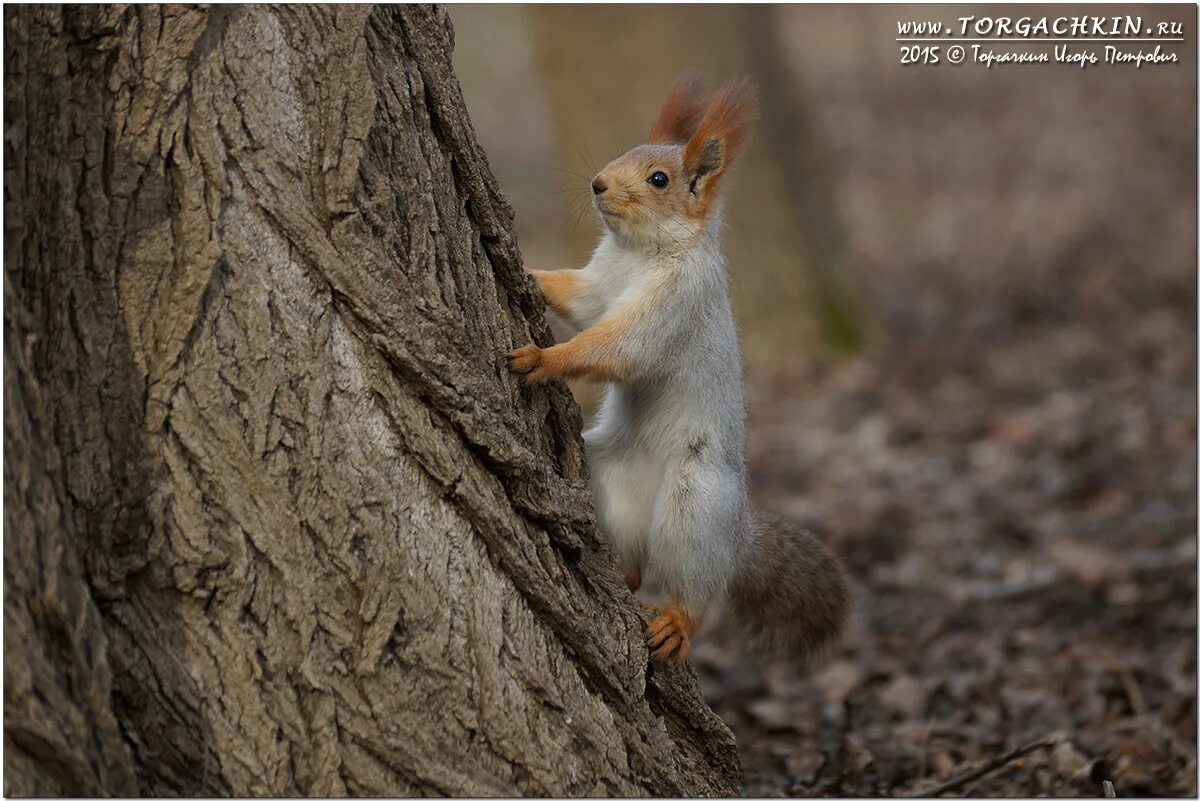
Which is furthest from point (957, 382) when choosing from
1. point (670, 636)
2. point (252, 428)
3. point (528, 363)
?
point (252, 428)

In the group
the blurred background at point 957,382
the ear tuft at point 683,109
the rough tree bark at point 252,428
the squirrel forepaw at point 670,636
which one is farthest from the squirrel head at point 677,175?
the rough tree bark at point 252,428

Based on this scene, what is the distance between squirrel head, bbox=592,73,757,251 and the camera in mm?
3531

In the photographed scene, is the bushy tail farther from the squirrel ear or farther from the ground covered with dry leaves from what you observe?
the squirrel ear

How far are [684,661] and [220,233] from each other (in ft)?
4.72

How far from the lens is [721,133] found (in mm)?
3518

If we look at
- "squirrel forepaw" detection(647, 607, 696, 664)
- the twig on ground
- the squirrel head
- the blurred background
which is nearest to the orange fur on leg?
the squirrel head

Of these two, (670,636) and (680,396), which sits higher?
(680,396)

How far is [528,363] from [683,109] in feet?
4.13

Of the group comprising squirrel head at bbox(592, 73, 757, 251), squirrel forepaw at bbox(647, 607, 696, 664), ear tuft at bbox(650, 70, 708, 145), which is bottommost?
squirrel forepaw at bbox(647, 607, 696, 664)

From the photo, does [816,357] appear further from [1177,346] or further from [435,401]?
[435,401]

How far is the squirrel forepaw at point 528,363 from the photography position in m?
2.71

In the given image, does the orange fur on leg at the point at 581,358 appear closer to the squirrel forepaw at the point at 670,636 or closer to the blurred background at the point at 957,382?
the squirrel forepaw at the point at 670,636

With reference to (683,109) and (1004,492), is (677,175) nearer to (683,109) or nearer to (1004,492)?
(683,109)

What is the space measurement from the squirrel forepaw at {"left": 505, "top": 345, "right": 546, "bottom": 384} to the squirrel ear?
105 centimetres
